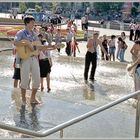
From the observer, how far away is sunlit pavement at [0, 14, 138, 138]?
7.07 m

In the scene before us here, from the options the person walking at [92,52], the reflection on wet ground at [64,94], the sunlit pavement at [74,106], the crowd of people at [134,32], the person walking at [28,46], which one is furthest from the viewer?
the crowd of people at [134,32]

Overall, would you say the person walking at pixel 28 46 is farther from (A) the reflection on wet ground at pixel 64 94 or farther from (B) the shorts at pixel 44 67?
(B) the shorts at pixel 44 67

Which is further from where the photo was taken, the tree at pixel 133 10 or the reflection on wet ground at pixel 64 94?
the tree at pixel 133 10

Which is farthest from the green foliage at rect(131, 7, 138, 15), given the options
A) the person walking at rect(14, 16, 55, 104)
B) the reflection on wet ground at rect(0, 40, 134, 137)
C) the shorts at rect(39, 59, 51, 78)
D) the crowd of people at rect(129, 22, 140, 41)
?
the person walking at rect(14, 16, 55, 104)

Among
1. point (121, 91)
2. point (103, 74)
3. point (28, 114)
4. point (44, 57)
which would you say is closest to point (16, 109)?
point (28, 114)

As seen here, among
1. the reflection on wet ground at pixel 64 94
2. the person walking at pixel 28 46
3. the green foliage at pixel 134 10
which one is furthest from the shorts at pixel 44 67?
the green foliage at pixel 134 10

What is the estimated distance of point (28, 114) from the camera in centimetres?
794

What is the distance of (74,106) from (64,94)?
2.22m

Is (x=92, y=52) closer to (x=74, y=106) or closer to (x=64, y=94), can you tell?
(x=64, y=94)

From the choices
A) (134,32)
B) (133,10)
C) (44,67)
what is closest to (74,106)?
(44,67)

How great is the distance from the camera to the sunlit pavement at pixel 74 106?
7074 mm

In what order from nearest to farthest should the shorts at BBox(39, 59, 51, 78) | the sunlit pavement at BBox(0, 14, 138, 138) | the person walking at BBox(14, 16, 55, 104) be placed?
the sunlit pavement at BBox(0, 14, 138, 138) < the person walking at BBox(14, 16, 55, 104) < the shorts at BBox(39, 59, 51, 78)

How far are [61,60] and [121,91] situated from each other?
20.8 feet

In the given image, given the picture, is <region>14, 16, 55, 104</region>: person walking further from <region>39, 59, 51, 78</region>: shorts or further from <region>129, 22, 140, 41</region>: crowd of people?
<region>129, 22, 140, 41</region>: crowd of people
